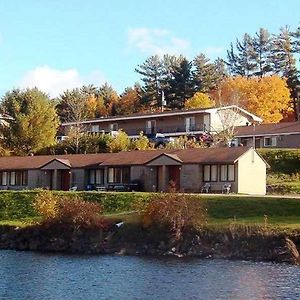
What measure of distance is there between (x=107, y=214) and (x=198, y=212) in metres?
8.26

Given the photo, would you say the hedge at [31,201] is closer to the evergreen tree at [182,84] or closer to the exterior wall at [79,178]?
the exterior wall at [79,178]

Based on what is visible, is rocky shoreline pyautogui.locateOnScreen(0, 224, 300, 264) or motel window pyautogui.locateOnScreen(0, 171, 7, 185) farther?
motel window pyautogui.locateOnScreen(0, 171, 7, 185)

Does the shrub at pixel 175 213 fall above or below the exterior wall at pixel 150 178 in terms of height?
below

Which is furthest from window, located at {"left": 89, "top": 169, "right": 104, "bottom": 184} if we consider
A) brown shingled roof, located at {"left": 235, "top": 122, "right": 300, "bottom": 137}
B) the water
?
the water

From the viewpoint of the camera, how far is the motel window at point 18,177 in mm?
64312

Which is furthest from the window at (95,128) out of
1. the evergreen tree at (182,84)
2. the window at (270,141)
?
the window at (270,141)

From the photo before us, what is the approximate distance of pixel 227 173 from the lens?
54.9m

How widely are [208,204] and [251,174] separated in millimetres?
11378

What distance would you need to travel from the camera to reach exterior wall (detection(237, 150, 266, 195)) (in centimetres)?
5466

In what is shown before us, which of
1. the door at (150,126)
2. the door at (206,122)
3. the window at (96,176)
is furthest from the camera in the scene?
the door at (150,126)

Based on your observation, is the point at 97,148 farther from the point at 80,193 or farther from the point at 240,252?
the point at 240,252

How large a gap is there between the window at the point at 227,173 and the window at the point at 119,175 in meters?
8.61

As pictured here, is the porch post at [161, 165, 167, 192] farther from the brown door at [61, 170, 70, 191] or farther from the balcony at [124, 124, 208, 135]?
the balcony at [124, 124, 208, 135]

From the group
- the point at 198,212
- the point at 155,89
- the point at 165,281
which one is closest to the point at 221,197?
the point at 198,212
